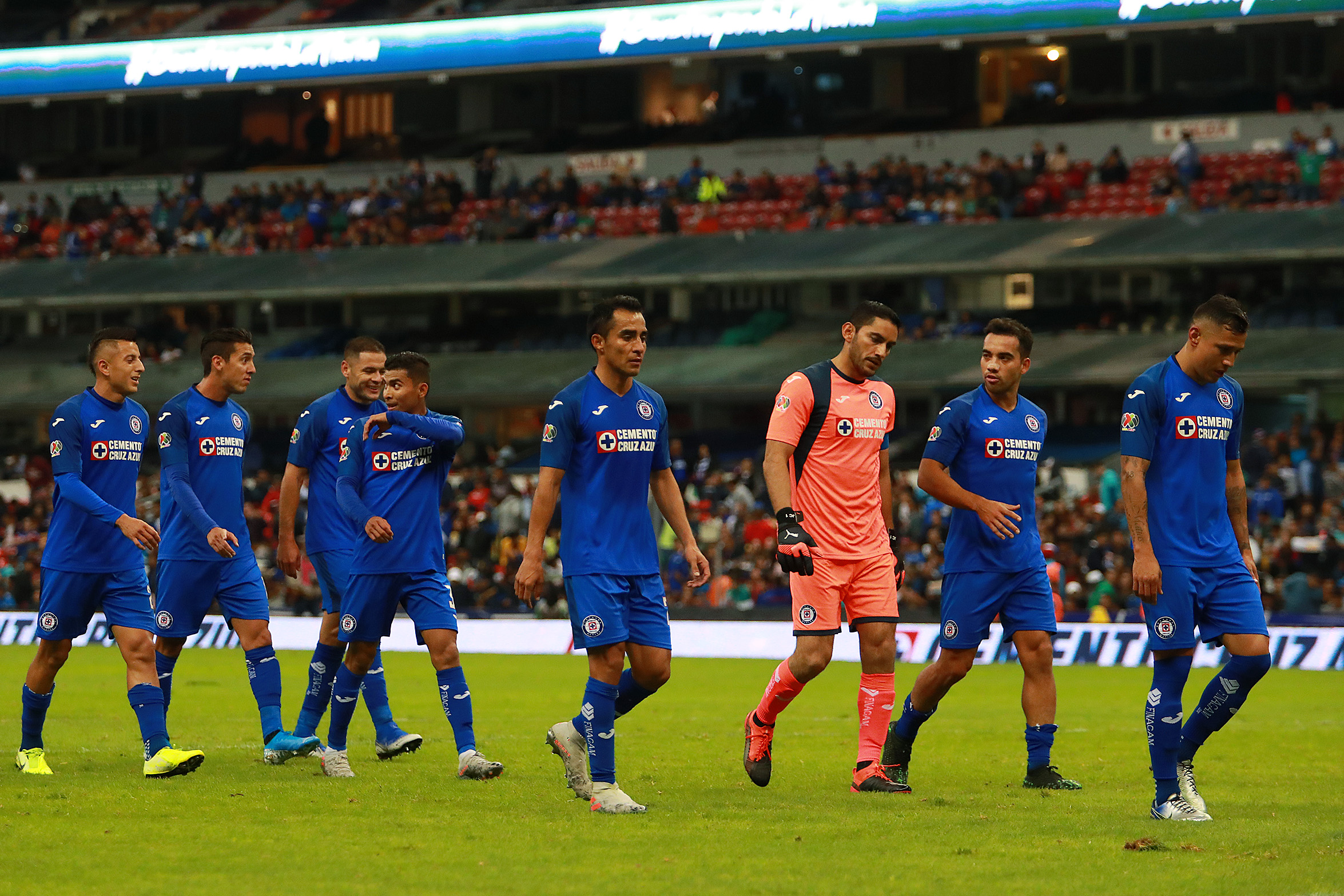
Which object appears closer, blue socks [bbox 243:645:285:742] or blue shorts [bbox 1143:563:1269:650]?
blue shorts [bbox 1143:563:1269:650]

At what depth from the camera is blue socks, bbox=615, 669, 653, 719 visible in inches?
368

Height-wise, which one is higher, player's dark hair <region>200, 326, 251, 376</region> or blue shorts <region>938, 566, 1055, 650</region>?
player's dark hair <region>200, 326, 251, 376</region>

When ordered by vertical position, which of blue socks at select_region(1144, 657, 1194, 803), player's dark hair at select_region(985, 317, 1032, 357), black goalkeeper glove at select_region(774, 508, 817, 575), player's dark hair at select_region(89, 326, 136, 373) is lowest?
blue socks at select_region(1144, 657, 1194, 803)

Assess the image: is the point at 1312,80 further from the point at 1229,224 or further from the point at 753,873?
the point at 753,873

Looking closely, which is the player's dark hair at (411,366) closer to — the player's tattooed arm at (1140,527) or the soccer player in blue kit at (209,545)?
the soccer player in blue kit at (209,545)

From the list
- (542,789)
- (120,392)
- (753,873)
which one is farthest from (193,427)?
(753,873)

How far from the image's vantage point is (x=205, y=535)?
10.7 m

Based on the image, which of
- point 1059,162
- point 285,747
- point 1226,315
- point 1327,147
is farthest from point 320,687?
point 1059,162

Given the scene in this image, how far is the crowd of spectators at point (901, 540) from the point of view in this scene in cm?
2395

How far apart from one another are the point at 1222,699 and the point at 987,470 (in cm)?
205

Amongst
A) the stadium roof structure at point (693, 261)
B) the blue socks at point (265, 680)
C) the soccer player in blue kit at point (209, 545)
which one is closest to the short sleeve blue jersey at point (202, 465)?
the soccer player in blue kit at point (209, 545)

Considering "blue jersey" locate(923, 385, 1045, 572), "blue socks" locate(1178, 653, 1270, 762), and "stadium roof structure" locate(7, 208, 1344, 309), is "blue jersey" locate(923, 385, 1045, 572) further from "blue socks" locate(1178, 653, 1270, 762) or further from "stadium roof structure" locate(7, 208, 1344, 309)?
"stadium roof structure" locate(7, 208, 1344, 309)

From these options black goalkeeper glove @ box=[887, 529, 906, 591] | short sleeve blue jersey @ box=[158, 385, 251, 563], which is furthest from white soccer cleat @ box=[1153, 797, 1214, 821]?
short sleeve blue jersey @ box=[158, 385, 251, 563]

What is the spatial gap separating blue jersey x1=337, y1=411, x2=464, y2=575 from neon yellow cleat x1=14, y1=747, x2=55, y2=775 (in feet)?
7.21
